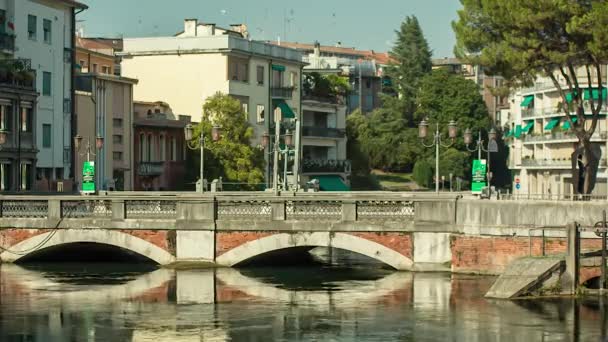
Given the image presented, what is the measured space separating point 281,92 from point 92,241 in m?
63.5

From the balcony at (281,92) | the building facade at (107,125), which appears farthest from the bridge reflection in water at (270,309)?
the balcony at (281,92)

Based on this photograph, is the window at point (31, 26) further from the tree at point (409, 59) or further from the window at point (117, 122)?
the tree at point (409, 59)

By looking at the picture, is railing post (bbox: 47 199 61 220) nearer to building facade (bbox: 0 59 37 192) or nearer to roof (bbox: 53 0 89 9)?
building facade (bbox: 0 59 37 192)

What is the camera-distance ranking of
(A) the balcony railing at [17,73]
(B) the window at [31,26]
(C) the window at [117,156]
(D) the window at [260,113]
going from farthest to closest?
(D) the window at [260,113] → (C) the window at [117,156] → (B) the window at [31,26] → (A) the balcony railing at [17,73]

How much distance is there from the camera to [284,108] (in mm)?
123938

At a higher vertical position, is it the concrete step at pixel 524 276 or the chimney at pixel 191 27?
the chimney at pixel 191 27

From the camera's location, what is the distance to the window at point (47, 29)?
95688 mm

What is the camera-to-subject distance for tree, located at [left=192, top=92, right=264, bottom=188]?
357ft

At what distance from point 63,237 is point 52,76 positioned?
3434 centimetres

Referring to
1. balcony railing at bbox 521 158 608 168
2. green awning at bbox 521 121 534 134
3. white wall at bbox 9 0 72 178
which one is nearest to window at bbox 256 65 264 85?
white wall at bbox 9 0 72 178

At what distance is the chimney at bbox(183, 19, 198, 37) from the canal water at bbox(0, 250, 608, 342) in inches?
2348

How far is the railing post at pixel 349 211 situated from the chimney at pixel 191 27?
207 ft

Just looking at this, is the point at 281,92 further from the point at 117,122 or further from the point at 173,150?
the point at 117,122

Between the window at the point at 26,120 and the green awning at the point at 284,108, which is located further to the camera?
the green awning at the point at 284,108
